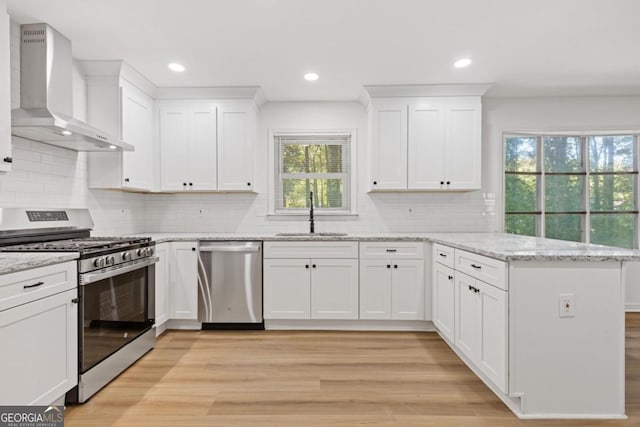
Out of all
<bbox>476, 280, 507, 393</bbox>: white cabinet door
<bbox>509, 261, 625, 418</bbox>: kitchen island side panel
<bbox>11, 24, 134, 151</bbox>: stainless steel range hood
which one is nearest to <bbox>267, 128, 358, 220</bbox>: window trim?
<bbox>11, 24, 134, 151</bbox>: stainless steel range hood

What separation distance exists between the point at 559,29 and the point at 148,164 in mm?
3806

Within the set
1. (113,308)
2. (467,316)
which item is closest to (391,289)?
(467,316)

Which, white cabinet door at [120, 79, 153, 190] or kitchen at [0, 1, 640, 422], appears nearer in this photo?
kitchen at [0, 1, 640, 422]

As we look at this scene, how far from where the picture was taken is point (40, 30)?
2463mm

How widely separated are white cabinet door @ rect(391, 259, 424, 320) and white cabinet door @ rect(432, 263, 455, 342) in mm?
145

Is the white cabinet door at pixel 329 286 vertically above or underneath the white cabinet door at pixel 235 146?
underneath

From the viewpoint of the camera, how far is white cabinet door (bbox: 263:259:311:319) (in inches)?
135

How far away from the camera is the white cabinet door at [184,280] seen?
342cm

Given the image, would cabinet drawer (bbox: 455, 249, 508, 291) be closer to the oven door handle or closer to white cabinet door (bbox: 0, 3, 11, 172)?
the oven door handle

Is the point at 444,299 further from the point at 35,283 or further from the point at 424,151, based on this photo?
the point at 35,283

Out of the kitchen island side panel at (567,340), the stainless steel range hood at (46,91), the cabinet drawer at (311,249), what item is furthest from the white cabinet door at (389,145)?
the stainless steel range hood at (46,91)

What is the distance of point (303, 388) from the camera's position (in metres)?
2.31

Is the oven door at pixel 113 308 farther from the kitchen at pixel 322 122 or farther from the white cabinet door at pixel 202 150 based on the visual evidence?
the white cabinet door at pixel 202 150

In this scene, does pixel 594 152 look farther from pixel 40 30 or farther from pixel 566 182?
pixel 40 30
